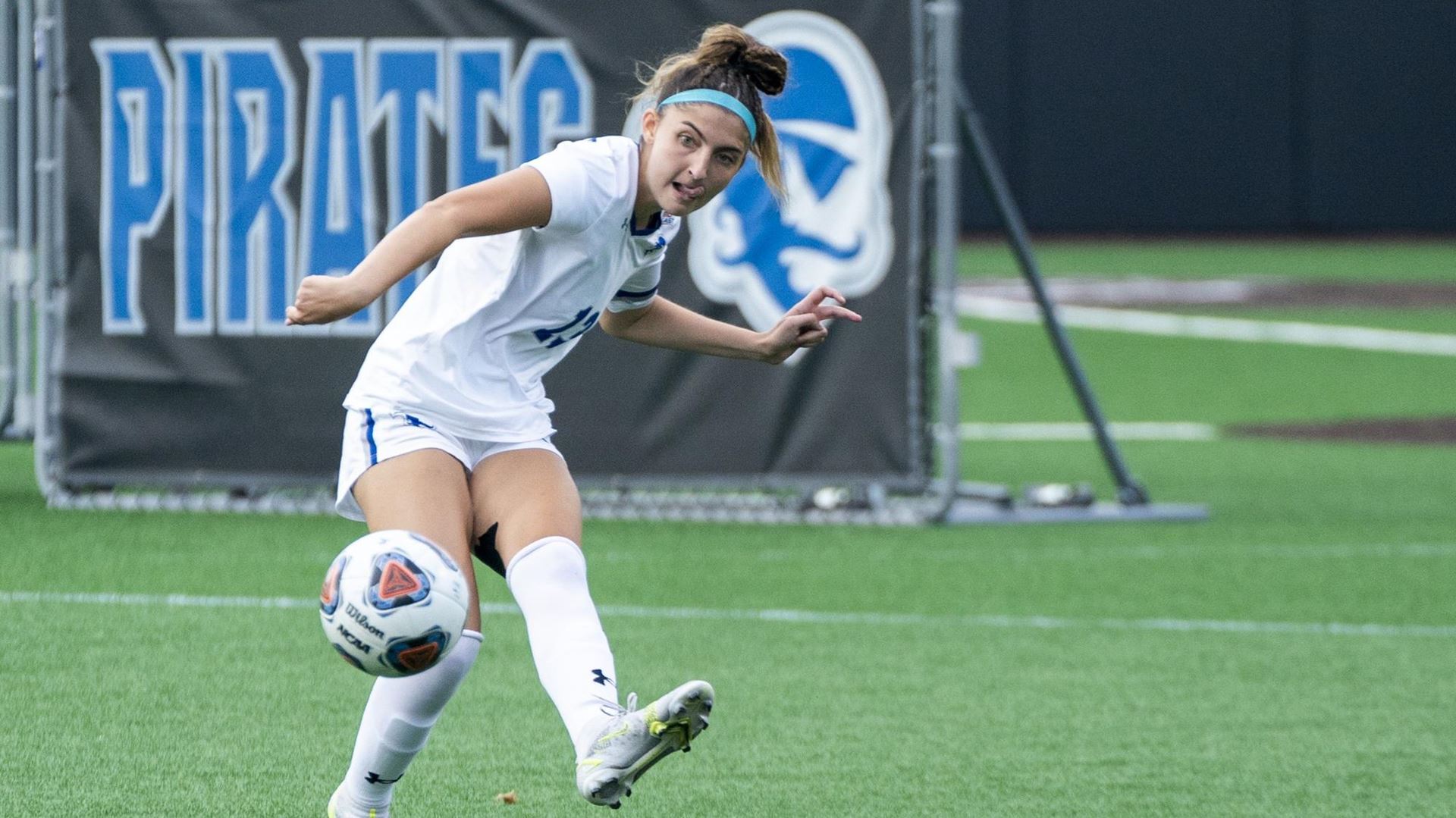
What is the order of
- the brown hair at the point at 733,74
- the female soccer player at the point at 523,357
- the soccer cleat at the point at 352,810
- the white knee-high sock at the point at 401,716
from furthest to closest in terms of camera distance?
the soccer cleat at the point at 352,810 → the brown hair at the point at 733,74 → the white knee-high sock at the point at 401,716 → the female soccer player at the point at 523,357

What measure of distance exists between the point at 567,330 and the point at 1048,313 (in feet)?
19.4

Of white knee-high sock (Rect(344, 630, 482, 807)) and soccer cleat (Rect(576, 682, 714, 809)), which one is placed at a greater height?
soccer cleat (Rect(576, 682, 714, 809))

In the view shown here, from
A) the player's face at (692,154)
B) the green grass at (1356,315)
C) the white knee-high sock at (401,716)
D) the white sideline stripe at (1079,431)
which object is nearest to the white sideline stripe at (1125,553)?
the white sideline stripe at (1079,431)

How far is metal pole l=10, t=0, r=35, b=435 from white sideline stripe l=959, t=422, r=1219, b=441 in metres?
6.02

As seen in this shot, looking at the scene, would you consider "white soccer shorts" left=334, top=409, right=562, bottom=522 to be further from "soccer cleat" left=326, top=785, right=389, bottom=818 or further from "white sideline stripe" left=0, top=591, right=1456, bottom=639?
"white sideline stripe" left=0, top=591, right=1456, bottom=639

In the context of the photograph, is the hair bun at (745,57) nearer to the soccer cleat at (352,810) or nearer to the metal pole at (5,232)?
the soccer cleat at (352,810)

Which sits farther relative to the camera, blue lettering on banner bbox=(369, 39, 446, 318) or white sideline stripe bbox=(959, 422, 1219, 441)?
white sideline stripe bbox=(959, 422, 1219, 441)

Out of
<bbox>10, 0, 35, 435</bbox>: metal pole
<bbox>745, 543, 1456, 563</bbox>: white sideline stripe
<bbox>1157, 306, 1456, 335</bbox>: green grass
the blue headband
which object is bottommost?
<bbox>1157, 306, 1456, 335</bbox>: green grass

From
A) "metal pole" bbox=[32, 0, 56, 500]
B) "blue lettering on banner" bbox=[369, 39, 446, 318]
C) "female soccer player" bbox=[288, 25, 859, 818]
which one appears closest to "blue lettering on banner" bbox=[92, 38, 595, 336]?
"blue lettering on banner" bbox=[369, 39, 446, 318]

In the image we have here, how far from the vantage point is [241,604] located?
25.3 ft

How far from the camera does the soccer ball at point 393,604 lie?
402cm

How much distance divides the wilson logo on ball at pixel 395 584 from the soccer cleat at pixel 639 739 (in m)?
0.45

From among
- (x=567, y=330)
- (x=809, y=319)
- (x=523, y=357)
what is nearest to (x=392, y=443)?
(x=523, y=357)

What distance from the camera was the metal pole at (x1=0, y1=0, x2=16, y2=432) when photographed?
10188mm
